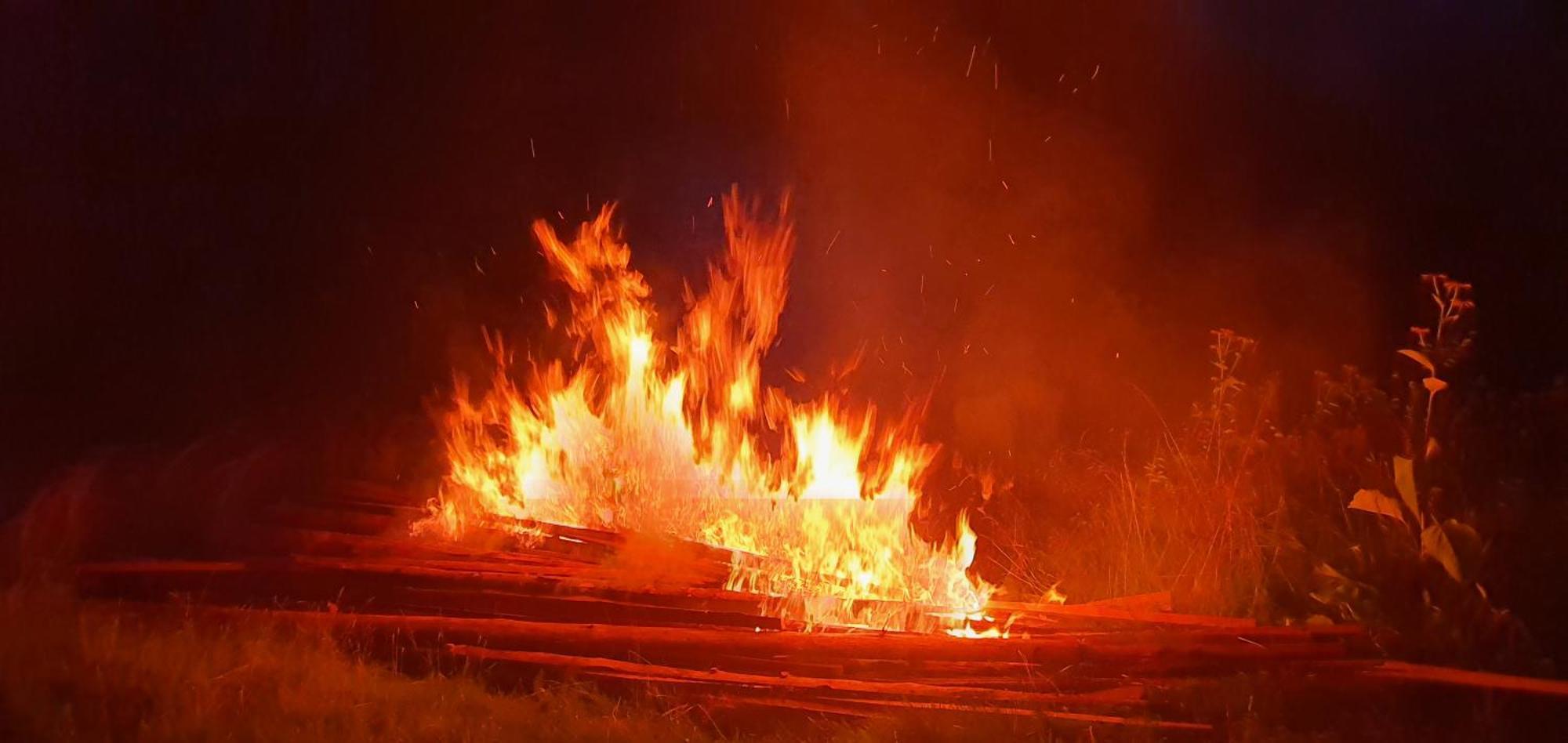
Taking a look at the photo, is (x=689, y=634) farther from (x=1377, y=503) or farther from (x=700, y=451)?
(x=1377, y=503)

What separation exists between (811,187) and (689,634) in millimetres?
3939

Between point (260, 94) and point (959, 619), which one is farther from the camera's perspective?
point (260, 94)

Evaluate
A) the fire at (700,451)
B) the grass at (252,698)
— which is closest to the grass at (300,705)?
the grass at (252,698)

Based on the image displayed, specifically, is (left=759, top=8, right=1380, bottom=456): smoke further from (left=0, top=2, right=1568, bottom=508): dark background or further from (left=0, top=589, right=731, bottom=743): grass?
(left=0, top=589, right=731, bottom=743): grass

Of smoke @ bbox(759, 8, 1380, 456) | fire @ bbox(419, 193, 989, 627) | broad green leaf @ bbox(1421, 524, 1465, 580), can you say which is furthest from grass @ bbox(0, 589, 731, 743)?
smoke @ bbox(759, 8, 1380, 456)

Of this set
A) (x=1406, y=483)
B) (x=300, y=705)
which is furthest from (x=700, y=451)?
(x=1406, y=483)

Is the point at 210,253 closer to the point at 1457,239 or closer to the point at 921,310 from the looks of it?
the point at 921,310

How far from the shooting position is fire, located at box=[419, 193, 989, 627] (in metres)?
5.69

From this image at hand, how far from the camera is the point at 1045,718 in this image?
403cm

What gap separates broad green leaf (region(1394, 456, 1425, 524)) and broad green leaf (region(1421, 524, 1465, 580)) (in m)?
0.15

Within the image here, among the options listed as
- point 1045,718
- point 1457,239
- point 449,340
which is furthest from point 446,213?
point 1457,239

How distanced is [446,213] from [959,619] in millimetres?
4927

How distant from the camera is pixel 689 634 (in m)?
4.65

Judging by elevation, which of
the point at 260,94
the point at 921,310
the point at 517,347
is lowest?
the point at 517,347
